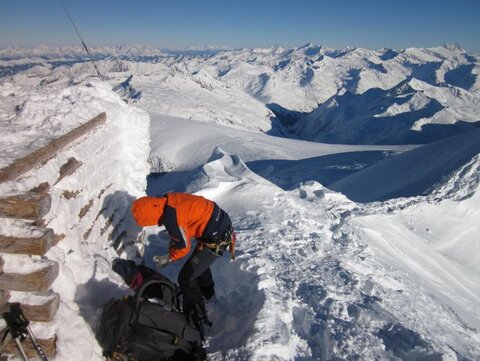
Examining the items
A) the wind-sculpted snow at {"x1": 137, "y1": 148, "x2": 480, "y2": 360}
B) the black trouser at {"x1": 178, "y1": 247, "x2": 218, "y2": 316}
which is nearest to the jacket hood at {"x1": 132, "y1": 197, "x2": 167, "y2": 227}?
the black trouser at {"x1": 178, "y1": 247, "x2": 218, "y2": 316}

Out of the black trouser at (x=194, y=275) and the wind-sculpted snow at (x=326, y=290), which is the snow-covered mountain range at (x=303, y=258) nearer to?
the wind-sculpted snow at (x=326, y=290)

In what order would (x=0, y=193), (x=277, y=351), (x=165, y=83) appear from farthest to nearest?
(x=165, y=83), (x=277, y=351), (x=0, y=193)

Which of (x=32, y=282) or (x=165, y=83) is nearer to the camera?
(x=32, y=282)

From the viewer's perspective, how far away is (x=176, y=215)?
4605mm

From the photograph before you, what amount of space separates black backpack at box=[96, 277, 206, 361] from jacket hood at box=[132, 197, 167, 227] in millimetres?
956

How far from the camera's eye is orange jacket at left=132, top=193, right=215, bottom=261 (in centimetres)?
459

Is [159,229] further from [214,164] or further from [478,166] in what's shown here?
[478,166]

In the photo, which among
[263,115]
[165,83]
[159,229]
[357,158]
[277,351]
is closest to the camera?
[277,351]

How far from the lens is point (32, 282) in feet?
9.94

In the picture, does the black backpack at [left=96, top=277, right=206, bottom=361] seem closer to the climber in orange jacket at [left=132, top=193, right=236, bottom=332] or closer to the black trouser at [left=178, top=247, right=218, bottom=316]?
the climber in orange jacket at [left=132, top=193, right=236, bottom=332]

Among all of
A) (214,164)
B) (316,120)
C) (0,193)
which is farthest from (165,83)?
(0,193)

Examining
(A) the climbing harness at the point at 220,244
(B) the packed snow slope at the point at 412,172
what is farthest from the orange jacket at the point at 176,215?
(B) the packed snow slope at the point at 412,172

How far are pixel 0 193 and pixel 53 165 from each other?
1050mm

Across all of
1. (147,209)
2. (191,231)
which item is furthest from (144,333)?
(191,231)
